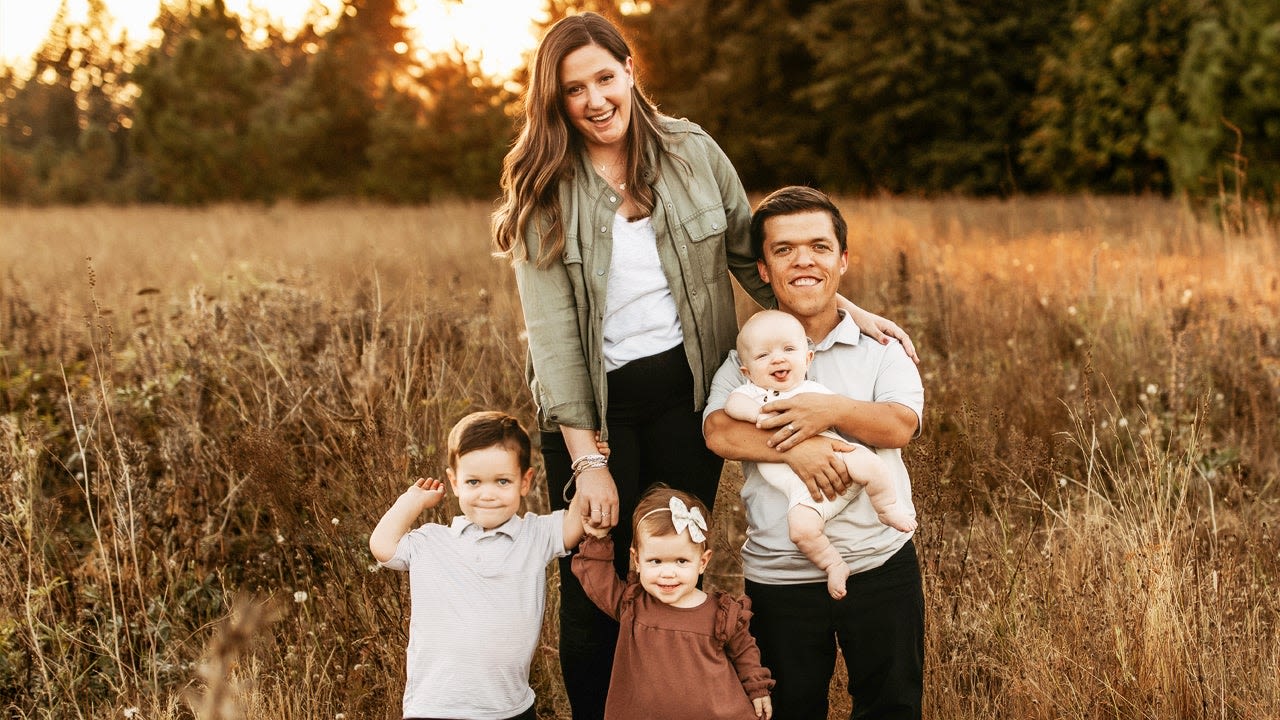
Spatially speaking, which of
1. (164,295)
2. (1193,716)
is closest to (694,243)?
(1193,716)

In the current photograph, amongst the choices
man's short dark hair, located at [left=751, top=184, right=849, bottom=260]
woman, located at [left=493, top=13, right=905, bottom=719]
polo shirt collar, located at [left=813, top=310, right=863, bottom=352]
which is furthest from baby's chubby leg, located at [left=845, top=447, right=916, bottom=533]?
man's short dark hair, located at [left=751, top=184, right=849, bottom=260]

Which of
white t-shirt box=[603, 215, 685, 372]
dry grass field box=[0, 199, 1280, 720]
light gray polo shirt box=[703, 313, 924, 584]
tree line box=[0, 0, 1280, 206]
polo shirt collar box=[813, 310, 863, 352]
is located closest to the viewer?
light gray polo shirt box=[703, 313, 924, 584]

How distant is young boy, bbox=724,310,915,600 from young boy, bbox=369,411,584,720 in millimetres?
546

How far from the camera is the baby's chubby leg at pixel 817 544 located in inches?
91.4

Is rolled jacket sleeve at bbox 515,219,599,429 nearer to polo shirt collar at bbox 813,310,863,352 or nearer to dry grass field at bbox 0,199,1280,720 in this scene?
polo shirt collar at bbox 813,310,863,352

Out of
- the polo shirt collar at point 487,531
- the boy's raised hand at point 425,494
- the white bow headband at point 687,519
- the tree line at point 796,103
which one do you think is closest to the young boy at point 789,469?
the white bow headband at point 687,519

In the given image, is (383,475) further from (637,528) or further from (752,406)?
(752,406)

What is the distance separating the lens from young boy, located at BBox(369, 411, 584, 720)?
93.5 inches

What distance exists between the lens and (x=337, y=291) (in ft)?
20.7

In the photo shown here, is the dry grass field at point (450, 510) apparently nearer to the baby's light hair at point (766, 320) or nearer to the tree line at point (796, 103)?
the baby's light hair at point (766, 320)

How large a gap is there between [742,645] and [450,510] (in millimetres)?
1631

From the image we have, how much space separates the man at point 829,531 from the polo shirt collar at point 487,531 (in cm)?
54

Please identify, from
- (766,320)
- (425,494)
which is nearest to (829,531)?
(766,320)

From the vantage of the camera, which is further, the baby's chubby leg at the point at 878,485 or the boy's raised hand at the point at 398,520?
the boy's raised hand at the point at 398,520
